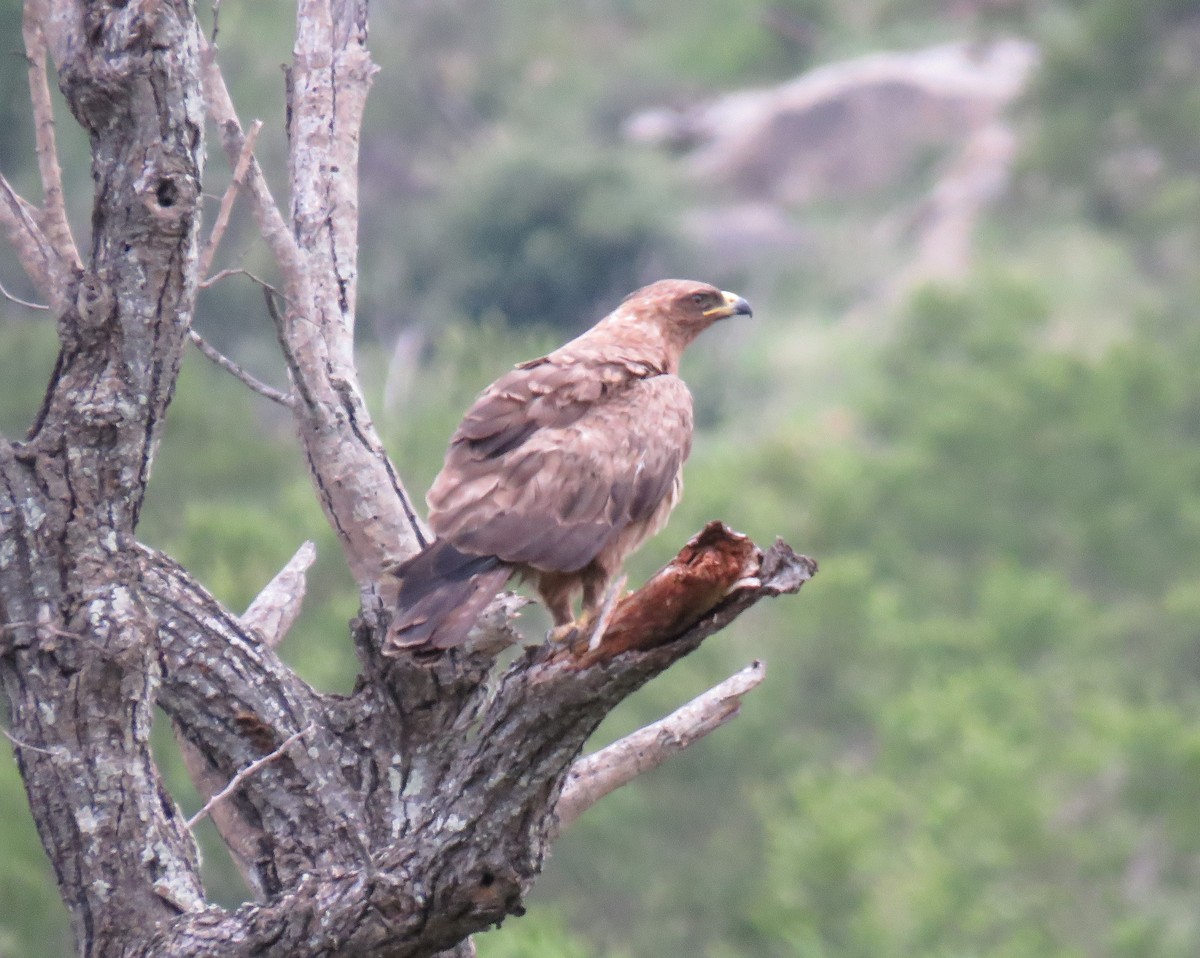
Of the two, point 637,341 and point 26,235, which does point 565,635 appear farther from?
point 637,341

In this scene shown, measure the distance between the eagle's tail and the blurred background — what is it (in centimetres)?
324

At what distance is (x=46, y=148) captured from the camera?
3340 millimetres

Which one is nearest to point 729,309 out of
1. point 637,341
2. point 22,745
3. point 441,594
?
point 637,341

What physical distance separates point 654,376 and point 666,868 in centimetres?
1315

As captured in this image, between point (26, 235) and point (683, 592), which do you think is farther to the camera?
point (26, 235)

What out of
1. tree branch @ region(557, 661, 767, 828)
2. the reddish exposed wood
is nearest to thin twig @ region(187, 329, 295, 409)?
tree branch @ region(557, 661, 767, 828)

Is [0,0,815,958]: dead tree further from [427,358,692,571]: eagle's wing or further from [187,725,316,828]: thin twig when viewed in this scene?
[427,358,692,571]: eagle's wing

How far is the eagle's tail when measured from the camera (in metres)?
3.60

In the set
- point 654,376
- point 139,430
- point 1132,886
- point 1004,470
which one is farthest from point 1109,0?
point 139,430

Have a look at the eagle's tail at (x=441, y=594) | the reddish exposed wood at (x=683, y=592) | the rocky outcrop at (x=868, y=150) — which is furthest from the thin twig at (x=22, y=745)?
the rocky outcrop at (x=868, y=150)

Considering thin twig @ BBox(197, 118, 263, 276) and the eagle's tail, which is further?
the eagle's tail

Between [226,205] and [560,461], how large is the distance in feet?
3.83

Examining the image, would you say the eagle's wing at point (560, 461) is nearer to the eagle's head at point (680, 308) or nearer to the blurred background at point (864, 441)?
the eagle's head at point (680, 308)

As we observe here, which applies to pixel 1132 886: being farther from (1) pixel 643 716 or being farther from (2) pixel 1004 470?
(2) pixel 1004 470
